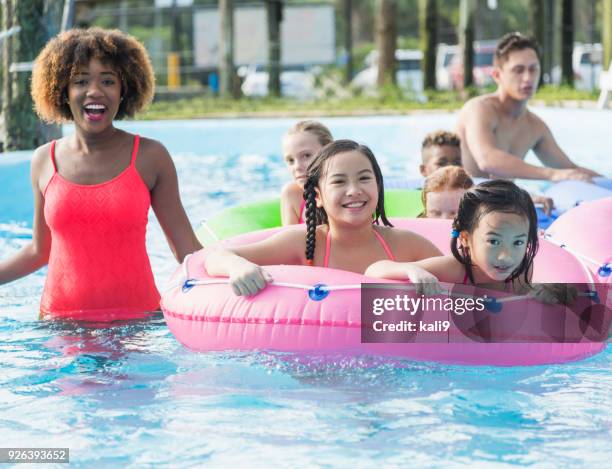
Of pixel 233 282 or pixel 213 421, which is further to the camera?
pixel 233 282

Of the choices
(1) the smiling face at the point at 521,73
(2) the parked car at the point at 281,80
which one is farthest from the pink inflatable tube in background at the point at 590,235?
(2) the parked car at the point at 281,80

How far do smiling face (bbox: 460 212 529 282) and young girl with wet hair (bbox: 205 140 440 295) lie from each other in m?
0.35

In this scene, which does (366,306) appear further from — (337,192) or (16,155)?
(16,155)

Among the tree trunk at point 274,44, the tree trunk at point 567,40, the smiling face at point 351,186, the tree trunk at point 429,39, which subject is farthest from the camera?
the tree trunk at point 274,44

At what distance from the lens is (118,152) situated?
12.5 ft

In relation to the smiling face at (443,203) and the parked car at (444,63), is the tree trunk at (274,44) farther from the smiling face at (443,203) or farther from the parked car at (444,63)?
the smiling face at (443,203)

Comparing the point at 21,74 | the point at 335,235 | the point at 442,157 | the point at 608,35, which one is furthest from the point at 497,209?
the point at 608,35

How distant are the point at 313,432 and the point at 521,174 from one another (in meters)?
3.54

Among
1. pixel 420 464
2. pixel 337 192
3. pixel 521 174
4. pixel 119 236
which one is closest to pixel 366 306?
pixel 337 192

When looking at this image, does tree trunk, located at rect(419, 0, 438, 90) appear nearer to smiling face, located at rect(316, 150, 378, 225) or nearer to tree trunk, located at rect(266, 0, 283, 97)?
Result: tree trunk, located at rect(266, 0, 283, 97)

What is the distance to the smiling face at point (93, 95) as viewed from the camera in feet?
12.2

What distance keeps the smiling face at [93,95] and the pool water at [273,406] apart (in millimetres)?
730

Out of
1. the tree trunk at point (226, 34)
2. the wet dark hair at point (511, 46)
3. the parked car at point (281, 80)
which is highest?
the tree trunk at point (226, 34)

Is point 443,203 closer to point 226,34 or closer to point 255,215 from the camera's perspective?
point 255,215
